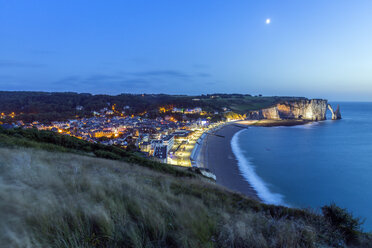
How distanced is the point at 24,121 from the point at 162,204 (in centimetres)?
5807

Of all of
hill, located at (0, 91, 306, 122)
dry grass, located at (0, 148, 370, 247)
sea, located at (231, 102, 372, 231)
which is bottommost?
sea, located at (231, 102, 372, 231)

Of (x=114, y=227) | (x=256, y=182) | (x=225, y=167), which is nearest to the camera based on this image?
(x=114, y=227)

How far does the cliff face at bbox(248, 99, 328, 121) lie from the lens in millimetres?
77875

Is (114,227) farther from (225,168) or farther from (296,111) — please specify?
(296,111)

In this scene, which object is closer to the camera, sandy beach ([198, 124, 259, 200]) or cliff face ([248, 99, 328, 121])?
sandy beach ([198, 124, 259, 200])

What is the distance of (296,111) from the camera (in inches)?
3132

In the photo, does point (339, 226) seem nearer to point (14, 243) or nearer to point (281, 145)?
point (14, 243)

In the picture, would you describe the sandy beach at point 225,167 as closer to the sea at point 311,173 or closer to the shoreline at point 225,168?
the shoreline at point 225,168

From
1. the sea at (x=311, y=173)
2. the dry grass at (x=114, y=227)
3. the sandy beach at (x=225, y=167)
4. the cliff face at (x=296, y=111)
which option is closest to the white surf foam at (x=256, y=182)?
the sea at (x=311, y=173)

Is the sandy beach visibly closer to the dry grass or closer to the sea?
the sea

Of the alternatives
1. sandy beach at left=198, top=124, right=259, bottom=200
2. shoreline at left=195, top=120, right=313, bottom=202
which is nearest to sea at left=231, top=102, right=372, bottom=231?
shoreline at left=195, top=120, right=313, bottom=202

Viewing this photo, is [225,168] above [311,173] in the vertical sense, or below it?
above

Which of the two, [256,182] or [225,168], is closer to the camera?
[256,182]

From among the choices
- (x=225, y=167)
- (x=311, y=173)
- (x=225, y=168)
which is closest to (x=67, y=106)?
(x=225, y=167)
